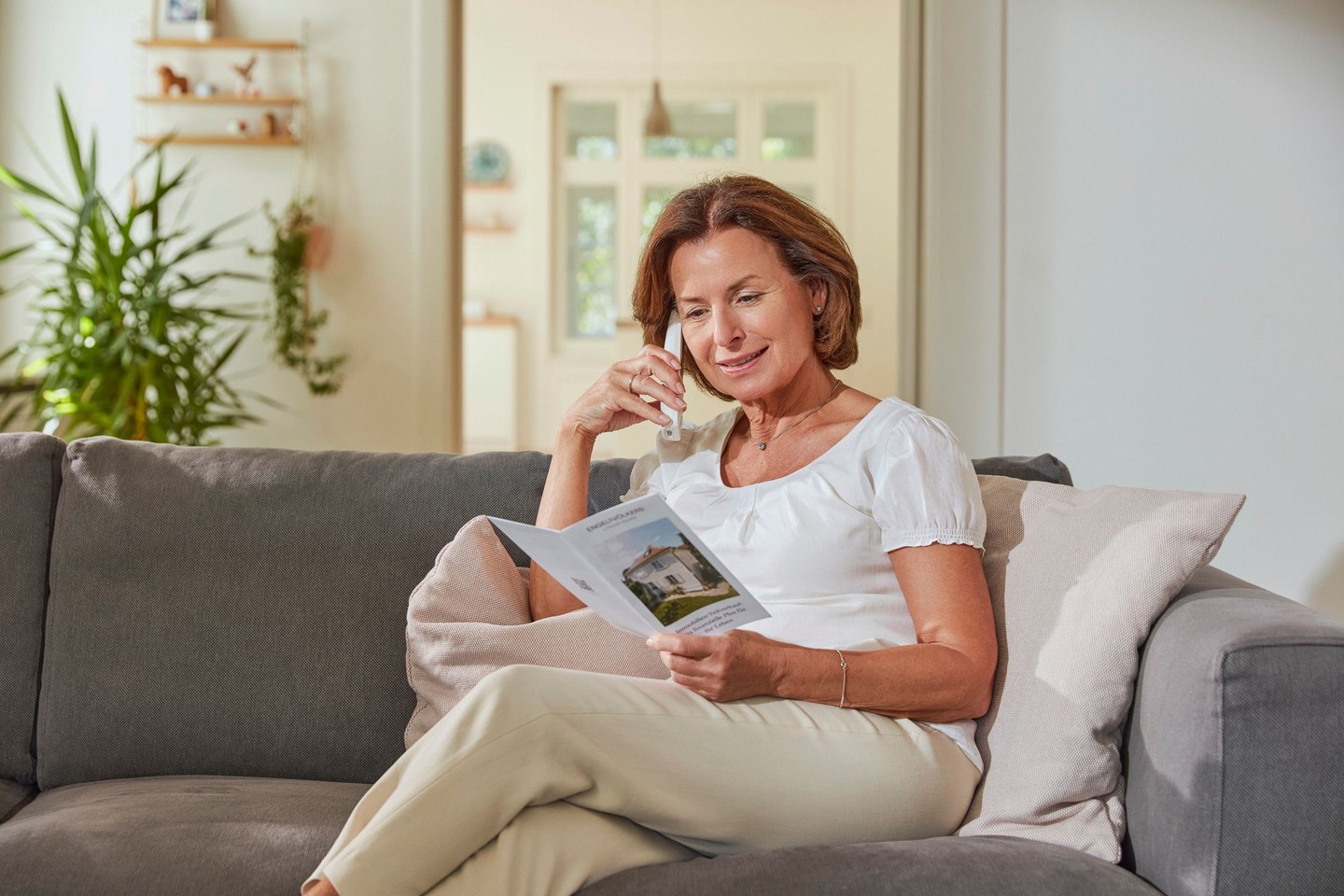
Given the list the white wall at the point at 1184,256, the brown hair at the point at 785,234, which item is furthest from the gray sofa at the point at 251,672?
the white wall at the point at 1184,256

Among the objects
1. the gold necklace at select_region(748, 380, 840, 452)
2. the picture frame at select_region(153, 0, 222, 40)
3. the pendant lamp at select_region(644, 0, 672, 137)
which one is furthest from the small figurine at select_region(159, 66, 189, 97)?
the gold necklace at select_region(748, 380, 840, 452)

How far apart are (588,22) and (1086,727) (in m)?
6.94

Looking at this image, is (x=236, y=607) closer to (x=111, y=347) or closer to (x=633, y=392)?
(x=633, y=392)

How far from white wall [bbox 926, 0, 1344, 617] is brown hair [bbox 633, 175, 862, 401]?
2189 mm

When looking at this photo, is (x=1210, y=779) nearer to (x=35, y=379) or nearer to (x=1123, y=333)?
(x=1123, y=333)

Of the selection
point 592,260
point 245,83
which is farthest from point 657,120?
point 245,83

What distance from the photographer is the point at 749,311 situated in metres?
1.62

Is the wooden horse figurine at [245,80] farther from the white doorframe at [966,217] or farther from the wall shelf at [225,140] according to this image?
the white doorframe at [966,217]

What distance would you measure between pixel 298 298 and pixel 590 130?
3744mm

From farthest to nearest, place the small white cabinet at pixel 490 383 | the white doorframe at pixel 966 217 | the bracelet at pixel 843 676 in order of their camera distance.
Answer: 1. the small white cabinet at pixel 490 383
2. the white doorframe at pixel 966 217
3. the bracelet at pixel 843 676

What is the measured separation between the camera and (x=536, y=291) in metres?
7.66

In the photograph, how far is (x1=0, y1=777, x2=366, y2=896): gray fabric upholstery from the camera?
49.1 inches

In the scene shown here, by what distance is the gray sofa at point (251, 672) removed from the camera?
1199 millimetres

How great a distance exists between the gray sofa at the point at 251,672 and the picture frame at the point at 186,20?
3092 mm
